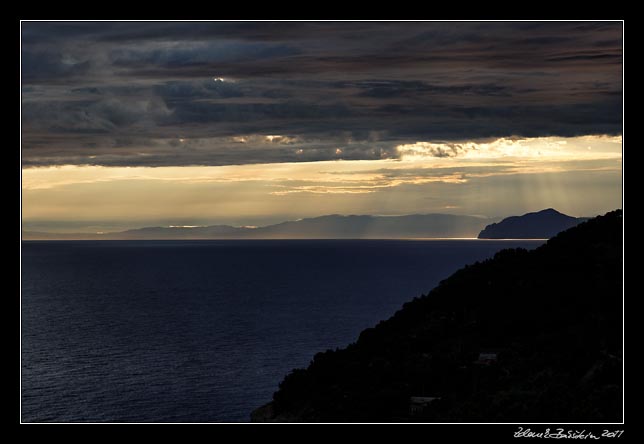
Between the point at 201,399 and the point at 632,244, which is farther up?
the point at 632,244

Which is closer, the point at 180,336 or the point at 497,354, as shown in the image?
the point at 497,354

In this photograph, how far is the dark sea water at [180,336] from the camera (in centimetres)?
5681

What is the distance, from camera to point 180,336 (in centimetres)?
8788

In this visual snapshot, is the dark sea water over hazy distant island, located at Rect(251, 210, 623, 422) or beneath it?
beneath

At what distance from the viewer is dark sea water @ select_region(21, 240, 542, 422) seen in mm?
56812

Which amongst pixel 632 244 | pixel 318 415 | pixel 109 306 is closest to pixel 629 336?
pixel 632 244

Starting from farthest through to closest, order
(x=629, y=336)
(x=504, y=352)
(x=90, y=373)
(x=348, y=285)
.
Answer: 1. (x=348, y=285)
2. (x=90, y=373)
3. (x=504, y=352)
4. (x=629, y=336)

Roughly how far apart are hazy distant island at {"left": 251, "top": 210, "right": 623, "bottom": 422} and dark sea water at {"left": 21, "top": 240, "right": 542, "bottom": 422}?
641 inches

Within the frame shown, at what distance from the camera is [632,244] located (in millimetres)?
22344

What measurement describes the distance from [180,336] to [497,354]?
5793 centimetres

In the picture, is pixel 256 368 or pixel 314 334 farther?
pixel 314 334

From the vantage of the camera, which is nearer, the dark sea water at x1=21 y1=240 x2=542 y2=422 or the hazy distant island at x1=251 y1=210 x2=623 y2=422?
the hazy distant island at x1=251 y1=210 x2=623 y2=422

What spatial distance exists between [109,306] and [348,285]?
47.3m

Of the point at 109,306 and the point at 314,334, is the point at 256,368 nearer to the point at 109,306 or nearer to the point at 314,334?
the point at 314,334
